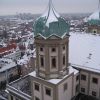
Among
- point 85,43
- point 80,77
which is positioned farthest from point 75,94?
point 85,43

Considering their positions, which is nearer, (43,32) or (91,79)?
(43,32)

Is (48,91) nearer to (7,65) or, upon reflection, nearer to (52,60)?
(52,60)

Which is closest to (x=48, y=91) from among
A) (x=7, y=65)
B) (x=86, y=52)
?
(x=86, y=52)

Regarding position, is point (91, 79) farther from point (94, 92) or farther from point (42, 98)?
point (42, 98)

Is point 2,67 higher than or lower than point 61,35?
lower

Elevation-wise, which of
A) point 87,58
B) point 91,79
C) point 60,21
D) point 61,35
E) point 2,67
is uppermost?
point 60,21

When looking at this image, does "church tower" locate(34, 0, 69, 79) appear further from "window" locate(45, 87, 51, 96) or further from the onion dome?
the onion dome
